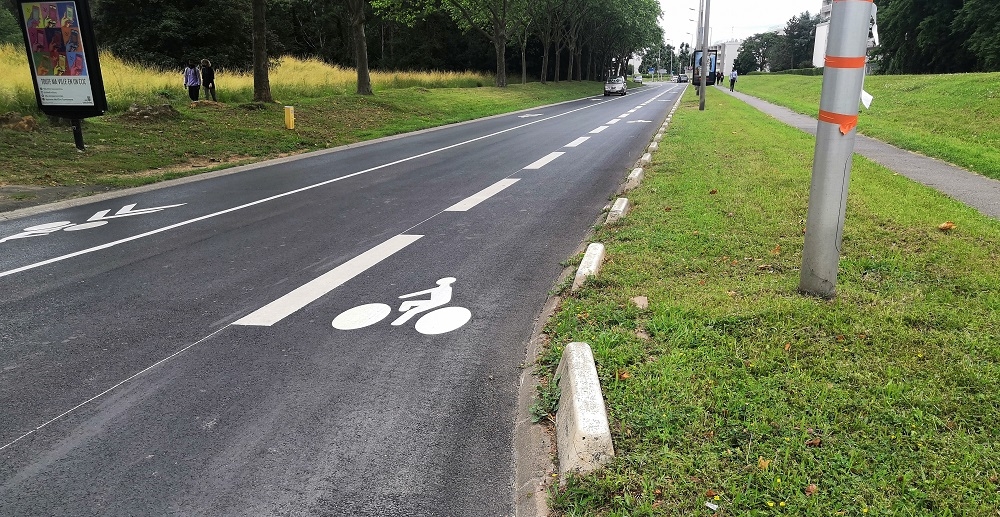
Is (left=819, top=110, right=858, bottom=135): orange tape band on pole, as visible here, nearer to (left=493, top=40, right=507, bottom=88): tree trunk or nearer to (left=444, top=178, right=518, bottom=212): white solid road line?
(left=444, top=178, right=518, bottom=212): white solid road line

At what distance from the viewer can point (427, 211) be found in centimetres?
876

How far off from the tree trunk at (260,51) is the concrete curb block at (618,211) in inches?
633

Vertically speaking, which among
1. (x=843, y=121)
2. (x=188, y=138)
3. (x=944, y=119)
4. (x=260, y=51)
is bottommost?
(x=188, y=138)

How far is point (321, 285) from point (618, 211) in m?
3.90

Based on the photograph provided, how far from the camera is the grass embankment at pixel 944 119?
39.4 ft

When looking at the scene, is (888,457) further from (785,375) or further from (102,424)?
(102,424)

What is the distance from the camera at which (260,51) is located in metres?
20.6

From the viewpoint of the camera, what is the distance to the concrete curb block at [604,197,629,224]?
7535mm

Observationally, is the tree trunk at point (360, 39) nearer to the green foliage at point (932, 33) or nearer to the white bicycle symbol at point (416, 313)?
the white bicycle symbol at point (416, 313)

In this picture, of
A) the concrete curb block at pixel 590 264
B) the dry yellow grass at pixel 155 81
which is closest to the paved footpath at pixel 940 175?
the concrete curb block at pixel 590 264

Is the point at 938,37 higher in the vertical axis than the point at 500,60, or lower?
higher

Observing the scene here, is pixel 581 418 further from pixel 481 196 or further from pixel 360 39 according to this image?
pixel 360 39

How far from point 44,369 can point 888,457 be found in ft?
15.4

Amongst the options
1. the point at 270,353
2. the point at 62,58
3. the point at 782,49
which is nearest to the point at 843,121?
the point at 270,353
